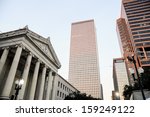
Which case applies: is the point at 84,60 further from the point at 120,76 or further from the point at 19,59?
the point at 19,59

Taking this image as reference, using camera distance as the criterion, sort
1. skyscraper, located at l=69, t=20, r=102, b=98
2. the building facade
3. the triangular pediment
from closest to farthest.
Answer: the triangular pediment
the building facade
skyscraper, located at l=69, t=20, r=102, b=98

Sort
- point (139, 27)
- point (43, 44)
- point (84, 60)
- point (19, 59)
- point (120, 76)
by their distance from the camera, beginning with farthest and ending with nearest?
point (84, 60) < point (120, 76) < point (139, 27) < point (43, 44) < point (19, 59)

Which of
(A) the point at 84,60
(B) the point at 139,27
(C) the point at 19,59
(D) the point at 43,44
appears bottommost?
(C) the point at 19,59

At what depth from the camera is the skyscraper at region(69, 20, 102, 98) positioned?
4779 inches

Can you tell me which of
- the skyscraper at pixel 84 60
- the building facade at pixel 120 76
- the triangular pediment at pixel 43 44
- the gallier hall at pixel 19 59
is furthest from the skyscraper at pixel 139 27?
the gallier hall at pixel 19 59

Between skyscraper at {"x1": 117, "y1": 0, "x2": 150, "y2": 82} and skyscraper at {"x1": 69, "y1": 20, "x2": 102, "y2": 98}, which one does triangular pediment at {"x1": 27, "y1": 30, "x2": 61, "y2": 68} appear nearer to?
skyscraper at {"x1": 117, "y1": 0, "x2": 150, "y2": 82}

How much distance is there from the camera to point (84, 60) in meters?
133

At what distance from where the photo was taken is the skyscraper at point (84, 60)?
121375mm

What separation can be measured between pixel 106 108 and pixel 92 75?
122 metres

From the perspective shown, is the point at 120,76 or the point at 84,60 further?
the point at 84,60

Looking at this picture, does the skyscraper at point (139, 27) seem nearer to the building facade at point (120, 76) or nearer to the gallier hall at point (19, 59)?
the building facade at point (120, 76)


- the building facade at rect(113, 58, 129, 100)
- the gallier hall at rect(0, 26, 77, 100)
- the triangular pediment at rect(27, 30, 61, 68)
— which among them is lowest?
the gallier hall at rect(0, 26, 77, 100)

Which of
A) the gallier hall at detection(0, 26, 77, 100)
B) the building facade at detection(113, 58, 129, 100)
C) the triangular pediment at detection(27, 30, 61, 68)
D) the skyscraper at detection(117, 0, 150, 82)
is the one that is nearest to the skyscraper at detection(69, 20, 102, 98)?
the building facade at detection(113, 58, 129, 100)

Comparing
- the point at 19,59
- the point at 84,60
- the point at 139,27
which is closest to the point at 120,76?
the point at 84,60
